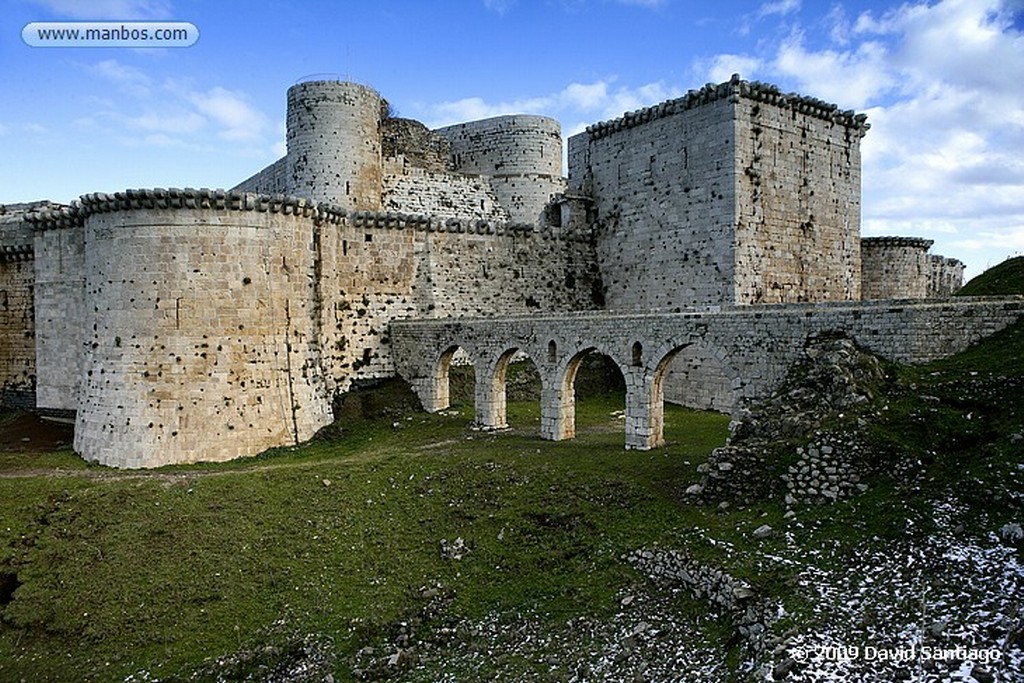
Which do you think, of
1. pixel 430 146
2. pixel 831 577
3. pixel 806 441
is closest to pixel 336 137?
pixel 430 146

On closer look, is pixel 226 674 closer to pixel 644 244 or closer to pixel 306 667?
pixel 306 667

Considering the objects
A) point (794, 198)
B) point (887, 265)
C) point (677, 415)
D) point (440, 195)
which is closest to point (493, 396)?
point (677, 415)

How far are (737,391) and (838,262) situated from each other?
44.8 feet

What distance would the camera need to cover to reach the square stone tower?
27.1 meters

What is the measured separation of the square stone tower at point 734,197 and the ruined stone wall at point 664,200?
4 centimetres

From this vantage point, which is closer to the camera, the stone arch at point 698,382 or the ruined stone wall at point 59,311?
the stone arch at point 698,382

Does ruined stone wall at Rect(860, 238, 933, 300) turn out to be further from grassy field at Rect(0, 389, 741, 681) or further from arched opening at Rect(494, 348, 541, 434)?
grassy field at Rect(0, 389, 741, 681)

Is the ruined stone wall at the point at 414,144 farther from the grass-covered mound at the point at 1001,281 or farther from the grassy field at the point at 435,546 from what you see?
the grass-covered mound at the point at 1001,281

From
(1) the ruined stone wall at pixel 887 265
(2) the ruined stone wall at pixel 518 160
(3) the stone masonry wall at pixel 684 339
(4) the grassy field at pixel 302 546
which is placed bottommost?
(4) the grassy field at pixel 302 546

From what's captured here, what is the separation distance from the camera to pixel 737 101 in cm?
2655

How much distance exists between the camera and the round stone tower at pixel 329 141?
34875 mm

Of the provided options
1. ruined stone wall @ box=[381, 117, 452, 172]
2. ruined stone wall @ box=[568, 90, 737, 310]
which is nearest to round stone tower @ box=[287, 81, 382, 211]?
ruined stone wall @ box=[381, 117, 452, 172]

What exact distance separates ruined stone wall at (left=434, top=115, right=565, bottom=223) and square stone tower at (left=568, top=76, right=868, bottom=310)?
400 inches

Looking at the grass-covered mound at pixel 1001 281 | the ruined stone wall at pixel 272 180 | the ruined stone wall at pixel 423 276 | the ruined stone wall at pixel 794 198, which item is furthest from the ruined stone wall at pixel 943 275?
the ruined stone wall at pixel 272 180
